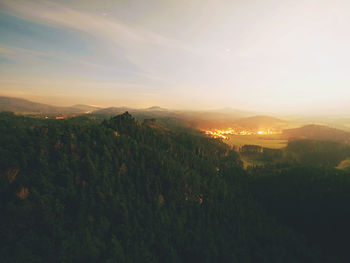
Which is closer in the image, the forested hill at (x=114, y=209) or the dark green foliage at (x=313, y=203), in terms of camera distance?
the forested hill at (x=114, y=209)

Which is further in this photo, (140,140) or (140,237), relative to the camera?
(140,140)

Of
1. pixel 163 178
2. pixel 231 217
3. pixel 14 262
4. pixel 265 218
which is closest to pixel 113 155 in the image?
pixel 163 178

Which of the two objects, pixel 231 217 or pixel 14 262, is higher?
pixel 14 262

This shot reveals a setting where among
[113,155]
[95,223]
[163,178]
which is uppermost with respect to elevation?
[113,155]

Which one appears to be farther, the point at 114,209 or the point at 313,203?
the point at 313,203

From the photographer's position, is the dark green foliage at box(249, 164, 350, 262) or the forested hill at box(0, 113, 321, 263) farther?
the dark green foliage at box(249, 164, 350, 262)

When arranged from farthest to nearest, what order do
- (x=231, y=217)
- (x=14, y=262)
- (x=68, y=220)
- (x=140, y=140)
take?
(x=140, y=140) < (x=231, y=217) < (x=68, y=220) < (x=14, y=262)

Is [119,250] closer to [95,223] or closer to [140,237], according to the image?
[140,237]

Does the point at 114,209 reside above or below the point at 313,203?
above
